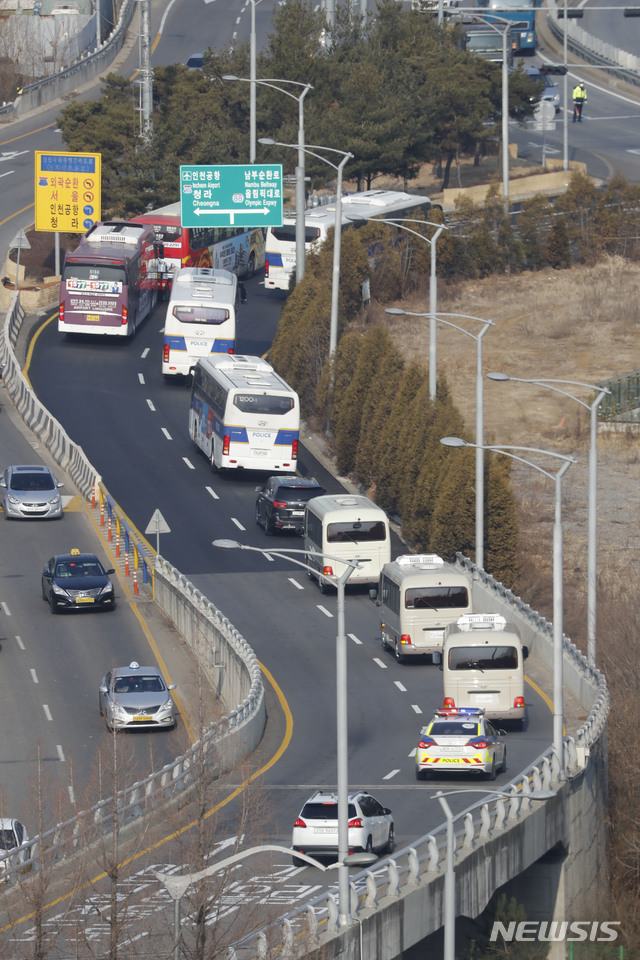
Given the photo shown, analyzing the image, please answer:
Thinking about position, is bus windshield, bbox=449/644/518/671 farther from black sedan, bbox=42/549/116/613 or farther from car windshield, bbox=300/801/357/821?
black sedan, bbox=42/549/116/613

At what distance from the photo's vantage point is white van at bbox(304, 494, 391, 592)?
52344 mm

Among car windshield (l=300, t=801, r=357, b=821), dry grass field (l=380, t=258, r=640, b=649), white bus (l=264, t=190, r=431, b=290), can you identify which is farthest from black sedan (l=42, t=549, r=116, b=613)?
white bus (l=264, t=190, r=431, b=290)

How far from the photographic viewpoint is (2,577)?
53625 millimetres

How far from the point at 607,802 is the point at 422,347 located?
41122 millimetres

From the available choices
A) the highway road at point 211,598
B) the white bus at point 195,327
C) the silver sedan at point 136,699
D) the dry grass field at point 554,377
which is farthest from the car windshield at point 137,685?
the white bus at point 195,327

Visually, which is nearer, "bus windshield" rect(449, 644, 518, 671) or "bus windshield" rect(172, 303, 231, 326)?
"bus windshield" rect(449, 644, 518, 671)

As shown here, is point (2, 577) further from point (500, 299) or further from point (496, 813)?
point (500, 299)

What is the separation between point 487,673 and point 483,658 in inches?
15.1

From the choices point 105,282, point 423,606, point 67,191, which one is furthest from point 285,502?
point 67,191

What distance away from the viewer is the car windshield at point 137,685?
42188 mm

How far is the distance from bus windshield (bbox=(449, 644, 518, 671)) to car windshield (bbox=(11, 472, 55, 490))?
68.7ft

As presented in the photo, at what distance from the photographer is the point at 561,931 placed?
1481 inches

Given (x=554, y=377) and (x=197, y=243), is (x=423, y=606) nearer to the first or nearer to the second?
(x=554, y=377)

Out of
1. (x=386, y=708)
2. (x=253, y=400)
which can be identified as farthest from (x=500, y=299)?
(x=386, y=708)
